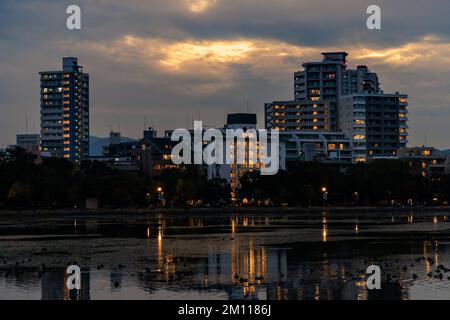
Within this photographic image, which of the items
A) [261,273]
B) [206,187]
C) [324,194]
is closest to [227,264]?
[261,273]

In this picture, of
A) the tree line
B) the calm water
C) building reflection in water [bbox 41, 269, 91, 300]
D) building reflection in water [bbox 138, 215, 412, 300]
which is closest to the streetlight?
the tree line

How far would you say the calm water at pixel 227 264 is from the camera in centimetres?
3906

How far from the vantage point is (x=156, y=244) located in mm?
68312

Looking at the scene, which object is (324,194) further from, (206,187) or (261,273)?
(261,273)

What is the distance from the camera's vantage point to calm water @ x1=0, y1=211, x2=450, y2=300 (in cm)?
3906

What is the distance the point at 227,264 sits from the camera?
168 ft

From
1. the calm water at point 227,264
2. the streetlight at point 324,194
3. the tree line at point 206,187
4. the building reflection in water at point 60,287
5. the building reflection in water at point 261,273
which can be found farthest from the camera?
the streetlight at point 324,194

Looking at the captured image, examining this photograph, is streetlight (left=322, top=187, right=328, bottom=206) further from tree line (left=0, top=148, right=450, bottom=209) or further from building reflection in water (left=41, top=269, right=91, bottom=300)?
building reflection in water (left=41, top=269, right=91, bottom=300)

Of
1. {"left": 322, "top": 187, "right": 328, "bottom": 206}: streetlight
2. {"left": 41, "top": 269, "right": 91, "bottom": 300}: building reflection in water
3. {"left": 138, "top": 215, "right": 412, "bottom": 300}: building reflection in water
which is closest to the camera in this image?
{"left": 41, "top": 269, "right": 91, "bottom": 300}: building reflection in water

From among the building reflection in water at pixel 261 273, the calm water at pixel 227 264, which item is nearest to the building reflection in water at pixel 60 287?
the calm water at pixel 227 264

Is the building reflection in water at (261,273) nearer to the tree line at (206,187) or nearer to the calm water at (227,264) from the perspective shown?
the calm water at (227,264)

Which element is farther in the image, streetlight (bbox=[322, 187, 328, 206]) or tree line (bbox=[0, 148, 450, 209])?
streetlight (bbox=[322, 187, 328, 206])
